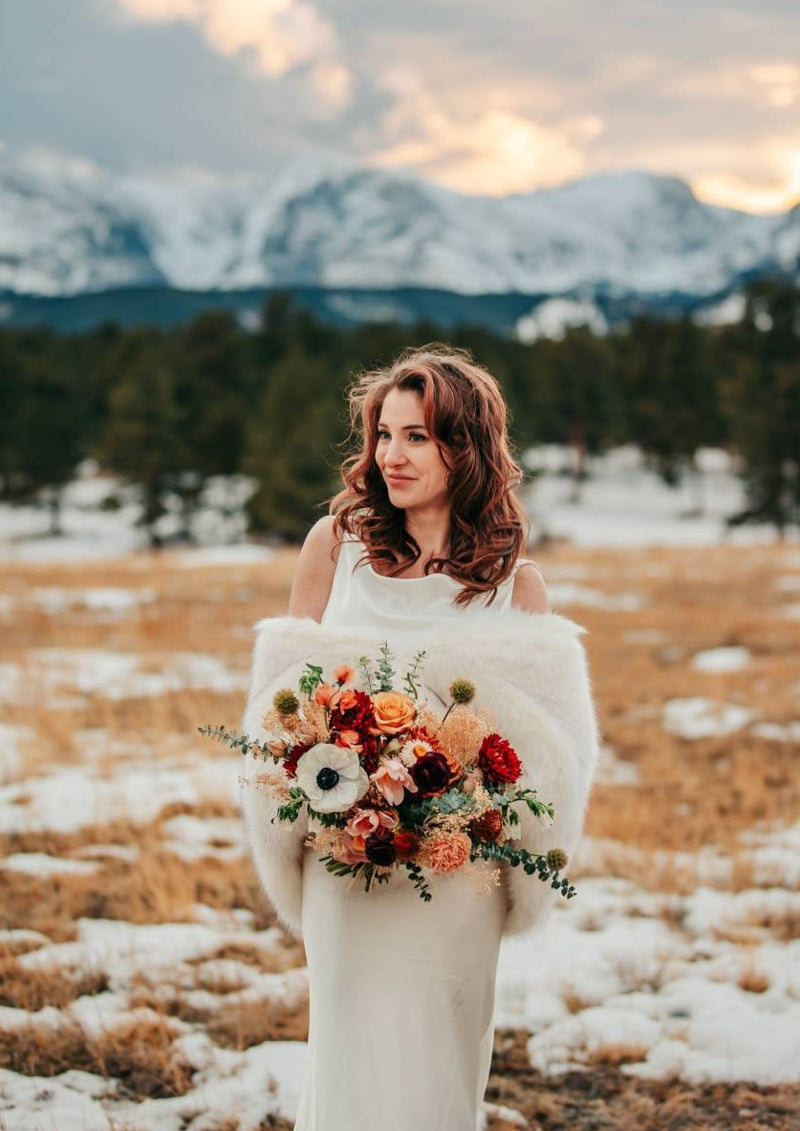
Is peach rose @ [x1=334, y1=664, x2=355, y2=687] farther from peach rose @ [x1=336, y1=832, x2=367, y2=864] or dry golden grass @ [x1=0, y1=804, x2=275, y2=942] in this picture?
dry golden grass @ [x1=0, y1=804, x2=275, y2=942]

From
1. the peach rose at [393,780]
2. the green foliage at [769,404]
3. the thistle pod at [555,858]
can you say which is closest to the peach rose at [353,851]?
the peach rose at [393,780]

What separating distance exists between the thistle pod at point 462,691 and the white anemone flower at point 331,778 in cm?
30

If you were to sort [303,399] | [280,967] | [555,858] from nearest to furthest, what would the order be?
[555,858]
[280,967]
[303,399]

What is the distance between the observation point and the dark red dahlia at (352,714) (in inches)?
96.1

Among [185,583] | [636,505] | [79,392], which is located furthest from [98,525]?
[185,583]

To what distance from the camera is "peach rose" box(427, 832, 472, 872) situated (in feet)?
7.79

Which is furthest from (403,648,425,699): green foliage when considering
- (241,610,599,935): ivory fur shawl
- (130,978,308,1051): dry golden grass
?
(130,978,308,1051): dry golden grass

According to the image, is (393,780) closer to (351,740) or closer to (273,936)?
(351,740)

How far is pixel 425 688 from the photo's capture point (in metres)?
2.81

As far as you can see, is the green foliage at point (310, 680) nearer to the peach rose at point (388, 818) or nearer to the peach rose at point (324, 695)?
the peach rose at point (324, 695)

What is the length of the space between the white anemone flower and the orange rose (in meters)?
0.09

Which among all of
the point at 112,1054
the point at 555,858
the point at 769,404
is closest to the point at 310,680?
the point at 555,858

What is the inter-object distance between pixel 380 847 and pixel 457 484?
1121 millimetres

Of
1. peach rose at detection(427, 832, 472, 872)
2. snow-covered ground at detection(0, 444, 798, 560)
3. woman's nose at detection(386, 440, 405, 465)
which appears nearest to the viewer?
peach rose at detection(427, 832, 472, 872)
